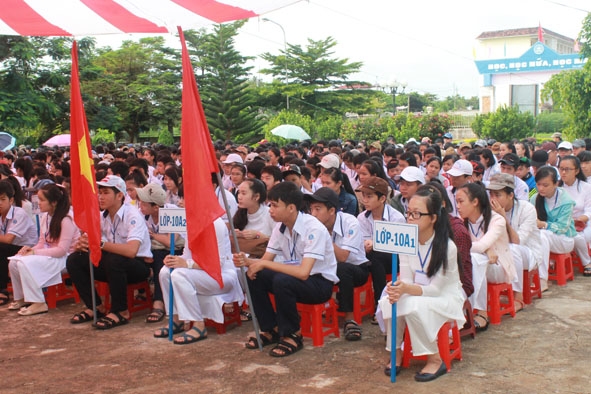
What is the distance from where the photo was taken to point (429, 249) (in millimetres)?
→ 4066

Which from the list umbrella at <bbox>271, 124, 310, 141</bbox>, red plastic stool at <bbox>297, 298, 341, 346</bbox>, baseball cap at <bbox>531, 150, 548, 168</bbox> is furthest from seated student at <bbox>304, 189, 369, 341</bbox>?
umbrella at <bbox>271, 124, 310, 141</bbox>

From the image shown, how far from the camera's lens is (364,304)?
18.3 ft

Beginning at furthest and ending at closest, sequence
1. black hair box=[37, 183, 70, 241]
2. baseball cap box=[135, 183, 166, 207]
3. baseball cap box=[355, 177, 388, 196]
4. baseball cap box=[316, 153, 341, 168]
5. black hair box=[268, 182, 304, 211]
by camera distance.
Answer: baseball cap box=[316, 153, 341, 168] → black hair box=[37, 183, 70, 241] → baseball cap box=[135, 183, 166, 207] → baseball cap box=[355, 177, 388, 196] → black hair box=[268, 182, 304, 211]

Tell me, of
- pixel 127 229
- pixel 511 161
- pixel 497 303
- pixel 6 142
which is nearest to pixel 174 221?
pixel 127 229

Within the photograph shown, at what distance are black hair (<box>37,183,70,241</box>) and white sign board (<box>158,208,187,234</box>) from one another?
5.27ft

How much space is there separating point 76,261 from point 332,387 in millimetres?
2876

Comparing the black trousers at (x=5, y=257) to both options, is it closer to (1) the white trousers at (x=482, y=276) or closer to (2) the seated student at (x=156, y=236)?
(2) the seated student at (x=156, y=236)

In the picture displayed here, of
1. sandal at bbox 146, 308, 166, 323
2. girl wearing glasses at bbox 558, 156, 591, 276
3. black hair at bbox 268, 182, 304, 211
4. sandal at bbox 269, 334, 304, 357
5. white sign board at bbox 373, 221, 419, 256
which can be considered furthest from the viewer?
girl wearing glasses at bbox 558, 156, 591, 276

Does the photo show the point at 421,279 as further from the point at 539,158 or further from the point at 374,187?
the point at 539,158

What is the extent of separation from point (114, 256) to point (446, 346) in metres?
2.92

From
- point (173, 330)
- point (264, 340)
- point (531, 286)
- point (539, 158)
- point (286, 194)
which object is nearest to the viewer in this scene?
point (286, 194)

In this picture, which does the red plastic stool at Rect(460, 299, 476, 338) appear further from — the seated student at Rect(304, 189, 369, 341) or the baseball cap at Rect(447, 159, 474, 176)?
the baseball cap at Rect(447, 159, 474, 176)

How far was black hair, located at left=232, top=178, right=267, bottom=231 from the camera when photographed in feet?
18.3

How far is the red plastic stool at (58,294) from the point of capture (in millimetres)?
6156
